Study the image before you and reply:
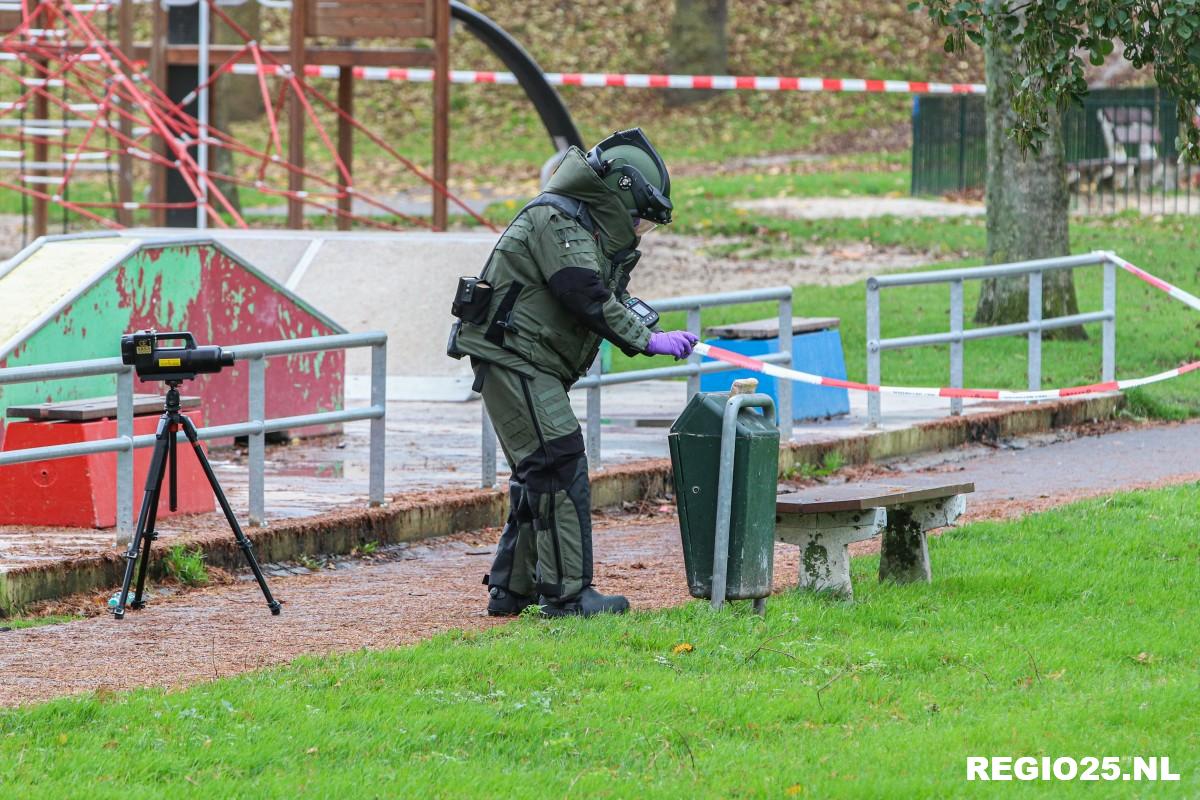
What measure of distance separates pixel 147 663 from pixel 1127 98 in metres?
21.8

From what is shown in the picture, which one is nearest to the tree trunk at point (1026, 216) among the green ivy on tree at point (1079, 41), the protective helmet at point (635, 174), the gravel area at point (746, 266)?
the gravel area at point (746, 266)

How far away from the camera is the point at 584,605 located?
292 inches

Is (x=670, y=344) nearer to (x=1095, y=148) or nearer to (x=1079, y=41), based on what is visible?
(x=1079, y=41)

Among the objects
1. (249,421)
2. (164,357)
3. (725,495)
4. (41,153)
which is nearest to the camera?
(725,495)

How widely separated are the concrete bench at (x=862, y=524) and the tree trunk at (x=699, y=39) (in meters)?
27.6

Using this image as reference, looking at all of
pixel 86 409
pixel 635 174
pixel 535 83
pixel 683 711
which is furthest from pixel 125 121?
pixel 683 711

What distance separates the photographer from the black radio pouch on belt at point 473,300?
24.1ft

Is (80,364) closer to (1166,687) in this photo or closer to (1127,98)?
(1166,687)

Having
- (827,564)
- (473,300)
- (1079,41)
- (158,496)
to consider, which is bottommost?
(827,564)

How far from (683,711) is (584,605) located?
5.19 feet

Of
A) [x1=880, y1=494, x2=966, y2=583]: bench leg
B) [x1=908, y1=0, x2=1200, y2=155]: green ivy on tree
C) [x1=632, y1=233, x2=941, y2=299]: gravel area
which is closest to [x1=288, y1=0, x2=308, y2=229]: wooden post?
[x1=632, y1=233, x2=941, y2=299]: gravel area

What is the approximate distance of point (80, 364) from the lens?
7898mm

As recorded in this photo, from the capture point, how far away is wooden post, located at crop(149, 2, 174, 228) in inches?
752

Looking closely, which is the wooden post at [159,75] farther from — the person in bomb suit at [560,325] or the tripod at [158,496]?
the person in bomb suit at [560,325]
